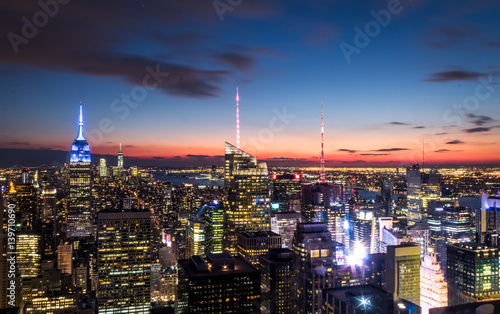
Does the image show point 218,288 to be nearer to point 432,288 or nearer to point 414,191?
point 432,288

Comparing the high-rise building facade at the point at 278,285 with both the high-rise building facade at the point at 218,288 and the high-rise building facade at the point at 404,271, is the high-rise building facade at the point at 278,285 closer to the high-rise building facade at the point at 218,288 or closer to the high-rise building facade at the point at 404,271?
the high-rise building facade at the point at 218,288

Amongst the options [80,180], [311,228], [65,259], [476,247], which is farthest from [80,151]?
[476,247]

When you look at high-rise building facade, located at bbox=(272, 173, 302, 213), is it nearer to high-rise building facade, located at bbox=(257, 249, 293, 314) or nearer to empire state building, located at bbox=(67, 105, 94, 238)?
high-rise building facade, located at bbox=(257, 249, 293, 314)

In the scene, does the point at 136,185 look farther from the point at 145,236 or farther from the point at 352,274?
the point at 352,274

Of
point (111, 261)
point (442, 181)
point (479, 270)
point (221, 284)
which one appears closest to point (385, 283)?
point (479, 270)

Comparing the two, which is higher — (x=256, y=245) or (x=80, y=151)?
(x=80, y=151)

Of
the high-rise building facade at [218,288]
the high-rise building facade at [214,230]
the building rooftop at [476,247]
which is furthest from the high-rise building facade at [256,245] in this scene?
the building rooftop at [476,247]
